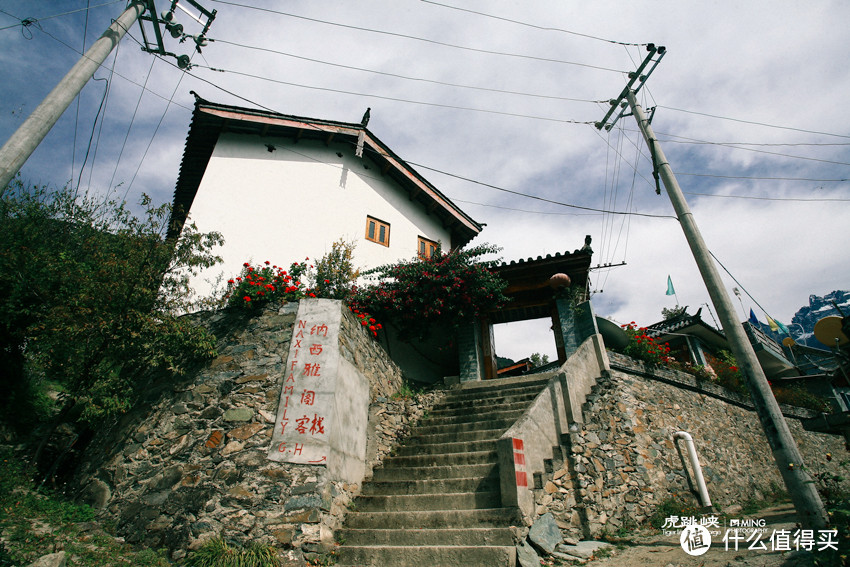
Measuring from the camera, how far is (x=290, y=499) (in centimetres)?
549

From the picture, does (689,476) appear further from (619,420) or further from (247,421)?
(247,421)

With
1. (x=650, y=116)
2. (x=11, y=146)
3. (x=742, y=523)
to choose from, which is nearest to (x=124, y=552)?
(x=11, y=146)

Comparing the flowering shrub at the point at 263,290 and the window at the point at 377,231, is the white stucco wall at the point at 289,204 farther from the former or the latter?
the flowering shrub at the point at 263,290

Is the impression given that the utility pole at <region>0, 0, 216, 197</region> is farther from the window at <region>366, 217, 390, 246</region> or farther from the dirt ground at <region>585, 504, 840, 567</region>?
the dirt ground at <region>585, 504, 840, 567</region>

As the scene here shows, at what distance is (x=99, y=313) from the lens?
6.28 m

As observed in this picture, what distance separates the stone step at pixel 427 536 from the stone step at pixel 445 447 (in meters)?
1.78

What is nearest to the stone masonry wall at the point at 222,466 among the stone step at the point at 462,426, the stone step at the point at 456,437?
the stone step at the point at 456,437

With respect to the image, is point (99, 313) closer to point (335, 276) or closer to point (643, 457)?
point (335, 276)

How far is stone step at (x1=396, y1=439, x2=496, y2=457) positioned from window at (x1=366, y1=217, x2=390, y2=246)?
6.73 metres

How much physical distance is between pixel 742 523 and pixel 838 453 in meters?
12.2

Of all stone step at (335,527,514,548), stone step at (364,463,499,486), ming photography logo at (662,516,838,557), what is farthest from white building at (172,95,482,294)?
ming photography logo at (662,516,838,557)

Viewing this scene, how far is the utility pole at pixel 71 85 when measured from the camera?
423 cm

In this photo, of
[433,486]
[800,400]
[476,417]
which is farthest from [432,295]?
[800,400]

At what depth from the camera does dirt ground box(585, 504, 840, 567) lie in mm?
4285
